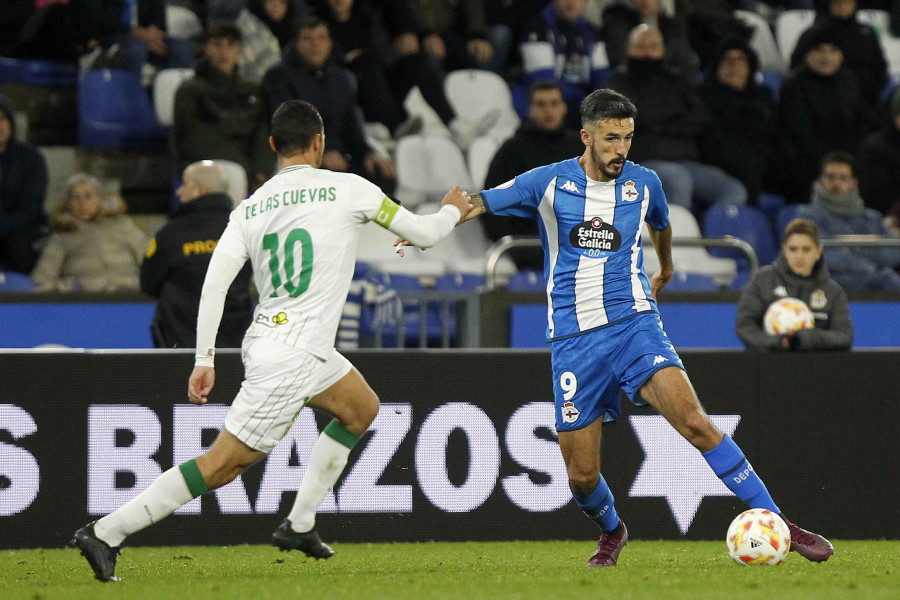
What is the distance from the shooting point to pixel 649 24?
43.0 ft

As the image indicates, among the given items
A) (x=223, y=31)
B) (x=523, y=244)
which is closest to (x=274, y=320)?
(x=523, y=244)

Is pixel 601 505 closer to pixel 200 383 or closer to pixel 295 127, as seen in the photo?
pixel 200 383

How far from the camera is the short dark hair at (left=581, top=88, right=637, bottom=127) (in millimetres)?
6090

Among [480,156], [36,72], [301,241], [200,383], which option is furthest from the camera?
[36,72]

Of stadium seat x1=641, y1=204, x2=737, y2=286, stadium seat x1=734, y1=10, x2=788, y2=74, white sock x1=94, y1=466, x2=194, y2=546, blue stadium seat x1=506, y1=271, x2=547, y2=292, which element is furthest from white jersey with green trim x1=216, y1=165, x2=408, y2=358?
stadium seat x1=734, y1=10, x2=788, y2=74

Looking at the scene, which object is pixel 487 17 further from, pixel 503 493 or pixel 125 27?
pixel 503 493

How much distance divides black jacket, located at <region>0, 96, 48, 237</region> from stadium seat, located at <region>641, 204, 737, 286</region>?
16.1 feet

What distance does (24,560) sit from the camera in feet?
23.0

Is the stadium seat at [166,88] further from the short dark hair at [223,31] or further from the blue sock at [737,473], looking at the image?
the blue sock at [737,473]

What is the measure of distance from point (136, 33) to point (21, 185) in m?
2.43

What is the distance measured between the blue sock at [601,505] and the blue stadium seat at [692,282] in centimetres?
423

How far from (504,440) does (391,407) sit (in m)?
0.65

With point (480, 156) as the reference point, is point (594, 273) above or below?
below

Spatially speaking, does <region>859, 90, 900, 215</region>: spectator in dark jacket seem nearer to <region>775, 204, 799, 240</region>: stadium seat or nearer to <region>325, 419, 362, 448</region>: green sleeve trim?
<region>775, 204, 799, 240</region>: stadium seat
